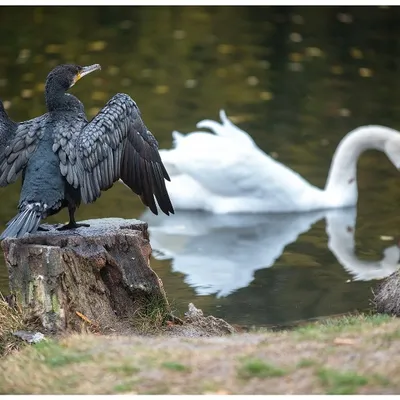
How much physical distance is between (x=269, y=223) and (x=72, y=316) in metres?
5.26

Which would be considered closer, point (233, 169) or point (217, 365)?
point (217, 365)

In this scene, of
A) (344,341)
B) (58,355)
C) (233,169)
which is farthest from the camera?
(233,169)

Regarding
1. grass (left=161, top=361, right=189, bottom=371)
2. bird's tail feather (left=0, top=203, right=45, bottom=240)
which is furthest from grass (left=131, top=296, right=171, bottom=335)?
grass (left=161, top=361, right=189, bottom=371)

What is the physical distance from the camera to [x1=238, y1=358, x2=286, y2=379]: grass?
5.25 meters

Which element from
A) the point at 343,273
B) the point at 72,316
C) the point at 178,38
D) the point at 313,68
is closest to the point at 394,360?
the point at 72,316

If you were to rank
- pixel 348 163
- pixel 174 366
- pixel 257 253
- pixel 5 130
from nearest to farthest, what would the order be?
pixel 174 366, pixel 5 130, pixel 257 253, pixel 348 163

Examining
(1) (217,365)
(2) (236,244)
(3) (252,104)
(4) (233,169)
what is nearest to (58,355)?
(1) (217,365)

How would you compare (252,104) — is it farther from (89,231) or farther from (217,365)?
(217,365)

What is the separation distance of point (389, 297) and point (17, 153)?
3.11m

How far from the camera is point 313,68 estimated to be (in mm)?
16875

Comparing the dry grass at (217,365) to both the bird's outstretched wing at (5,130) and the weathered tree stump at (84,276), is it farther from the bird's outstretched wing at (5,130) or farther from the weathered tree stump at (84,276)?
the bird's outstretched wing at (5,130)

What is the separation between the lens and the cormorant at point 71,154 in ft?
22.9

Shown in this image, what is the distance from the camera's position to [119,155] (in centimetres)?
727

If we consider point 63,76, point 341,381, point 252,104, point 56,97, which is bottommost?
point 252,104
